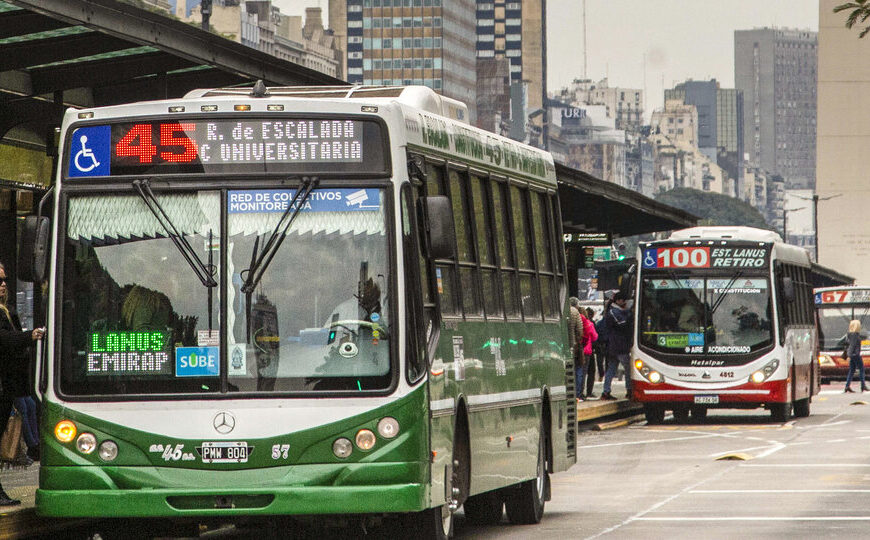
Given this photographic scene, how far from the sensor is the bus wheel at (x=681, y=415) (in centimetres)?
3108

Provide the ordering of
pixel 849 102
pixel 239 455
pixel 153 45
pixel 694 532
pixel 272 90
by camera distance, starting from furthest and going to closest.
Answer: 1. pixel 849 102
2. pixel 153 45
3. pixel 694 532
4. pixel 272 90
5. pixel 239 455

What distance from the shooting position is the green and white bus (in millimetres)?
10477

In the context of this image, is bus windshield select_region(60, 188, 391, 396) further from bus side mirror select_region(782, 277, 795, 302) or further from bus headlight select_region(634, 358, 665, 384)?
bus side mirror select_region(782, 277, 795, 302)

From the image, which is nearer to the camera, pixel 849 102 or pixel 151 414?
pixel 151 414

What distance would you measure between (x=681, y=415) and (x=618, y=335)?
1.99 metres

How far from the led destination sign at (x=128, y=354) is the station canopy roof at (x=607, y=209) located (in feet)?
55.8

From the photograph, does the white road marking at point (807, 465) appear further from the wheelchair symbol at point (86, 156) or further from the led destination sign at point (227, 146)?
the wheelchair symbol at point (86, 156)

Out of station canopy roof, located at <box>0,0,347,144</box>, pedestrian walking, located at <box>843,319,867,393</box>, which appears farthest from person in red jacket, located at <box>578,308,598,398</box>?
pedestrian walking, located at <box>843,319,867,393</box>

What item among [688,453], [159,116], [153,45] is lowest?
[688,453]

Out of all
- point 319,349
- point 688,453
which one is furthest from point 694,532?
point 688,453

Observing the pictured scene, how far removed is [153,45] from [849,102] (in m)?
89.0

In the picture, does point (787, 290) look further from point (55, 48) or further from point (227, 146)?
point (227, 146)

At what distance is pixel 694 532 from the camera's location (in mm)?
13516

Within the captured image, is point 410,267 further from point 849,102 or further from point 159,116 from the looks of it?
point 849,102
